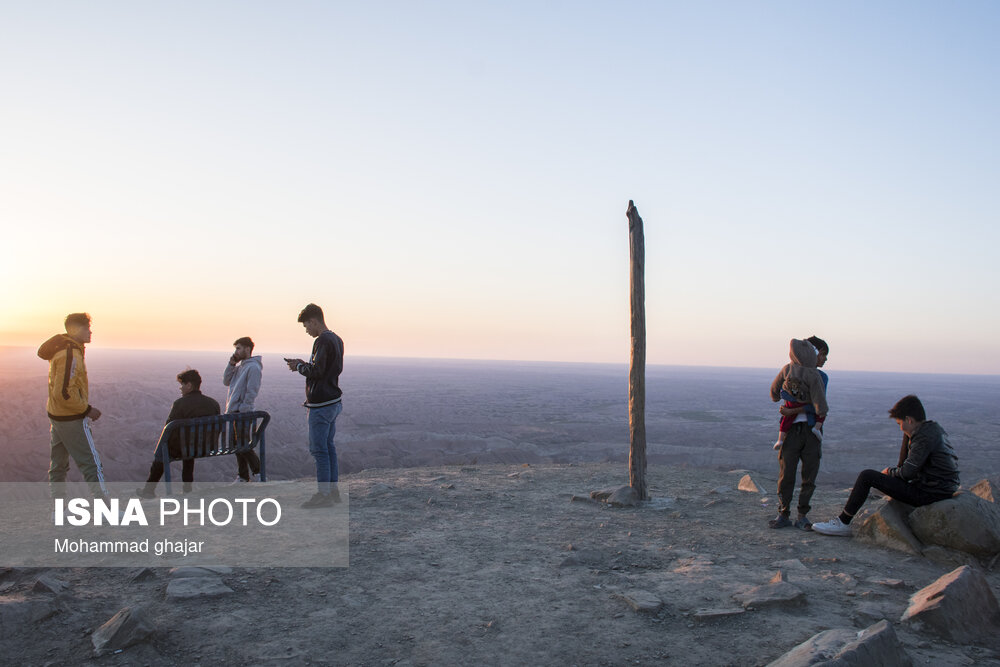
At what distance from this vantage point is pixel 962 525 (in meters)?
5.86

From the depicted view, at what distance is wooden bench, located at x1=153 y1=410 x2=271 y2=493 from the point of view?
7324mm

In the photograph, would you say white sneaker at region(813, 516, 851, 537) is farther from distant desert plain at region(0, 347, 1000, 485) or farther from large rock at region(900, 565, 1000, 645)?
distant desert plain at region(0, 347, 1000, 485)

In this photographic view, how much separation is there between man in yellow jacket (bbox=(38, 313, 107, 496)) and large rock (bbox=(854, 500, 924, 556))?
310 inches

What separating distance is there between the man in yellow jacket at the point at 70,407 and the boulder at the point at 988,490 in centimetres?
940

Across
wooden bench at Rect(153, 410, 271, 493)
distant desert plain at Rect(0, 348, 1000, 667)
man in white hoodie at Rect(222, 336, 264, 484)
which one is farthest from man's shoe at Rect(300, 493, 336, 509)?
man in white hoodie at Rect(222, 336, 264, 484)

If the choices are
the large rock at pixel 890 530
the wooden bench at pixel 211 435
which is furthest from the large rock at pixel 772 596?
the wooden bench at pixel 211 435

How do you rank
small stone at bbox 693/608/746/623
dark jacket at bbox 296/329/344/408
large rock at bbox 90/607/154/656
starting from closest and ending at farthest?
large rock at bbox 90/607/154/656
small stone at bbox 693/608/746/623
dark jacket at bbox 296/329/344/408

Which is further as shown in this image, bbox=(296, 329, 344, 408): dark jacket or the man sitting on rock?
bbox=(296, 329, 344, 408): dark jacket

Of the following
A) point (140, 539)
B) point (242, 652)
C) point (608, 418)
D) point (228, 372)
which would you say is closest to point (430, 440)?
point (608, 418)

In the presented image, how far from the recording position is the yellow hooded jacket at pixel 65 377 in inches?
263

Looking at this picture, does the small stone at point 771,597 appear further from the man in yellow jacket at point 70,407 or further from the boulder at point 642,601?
the man in yellow jacket at point 70,407

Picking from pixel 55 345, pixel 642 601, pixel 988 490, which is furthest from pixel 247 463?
pixel 988 490

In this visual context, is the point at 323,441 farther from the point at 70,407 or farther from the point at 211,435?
the point at 70,407

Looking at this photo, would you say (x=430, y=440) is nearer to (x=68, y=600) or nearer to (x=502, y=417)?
(x=502, y=417)
